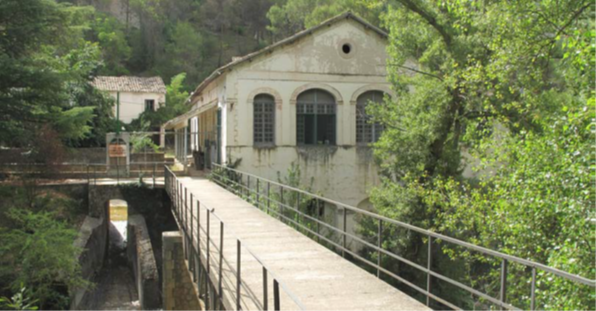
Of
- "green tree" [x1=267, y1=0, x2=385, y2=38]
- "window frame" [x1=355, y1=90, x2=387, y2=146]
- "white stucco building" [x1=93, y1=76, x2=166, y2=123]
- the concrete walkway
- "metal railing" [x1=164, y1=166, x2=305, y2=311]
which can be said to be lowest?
the concrete walkway

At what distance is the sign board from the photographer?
2517cm

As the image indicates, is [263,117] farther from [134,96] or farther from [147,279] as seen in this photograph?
[134,96]

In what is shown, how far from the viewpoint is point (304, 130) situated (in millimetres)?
22562

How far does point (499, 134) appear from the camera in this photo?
12.6 meters

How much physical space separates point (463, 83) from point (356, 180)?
33.5 feet

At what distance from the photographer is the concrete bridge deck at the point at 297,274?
6.30 m

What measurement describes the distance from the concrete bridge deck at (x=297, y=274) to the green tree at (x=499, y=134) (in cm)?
266

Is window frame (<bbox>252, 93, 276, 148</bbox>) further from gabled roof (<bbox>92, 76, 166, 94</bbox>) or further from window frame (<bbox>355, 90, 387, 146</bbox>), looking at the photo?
gabled roof (<bbox>92, 76, 166, 94</bbox>)

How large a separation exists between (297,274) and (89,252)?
14054 millimetres

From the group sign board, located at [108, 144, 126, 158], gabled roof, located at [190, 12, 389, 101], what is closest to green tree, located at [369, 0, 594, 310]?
gabled roof, located at [190, 12, 389, 101]

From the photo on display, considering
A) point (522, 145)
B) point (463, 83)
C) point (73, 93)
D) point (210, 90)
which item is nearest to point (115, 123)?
point (73, 93)

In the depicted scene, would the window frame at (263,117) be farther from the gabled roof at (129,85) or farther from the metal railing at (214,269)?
the gabled roof at (129,85)

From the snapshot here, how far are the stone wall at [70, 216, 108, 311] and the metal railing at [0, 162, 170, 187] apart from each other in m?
2.08

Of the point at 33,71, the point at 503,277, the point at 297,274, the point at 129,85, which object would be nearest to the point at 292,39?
the point at 33,71
